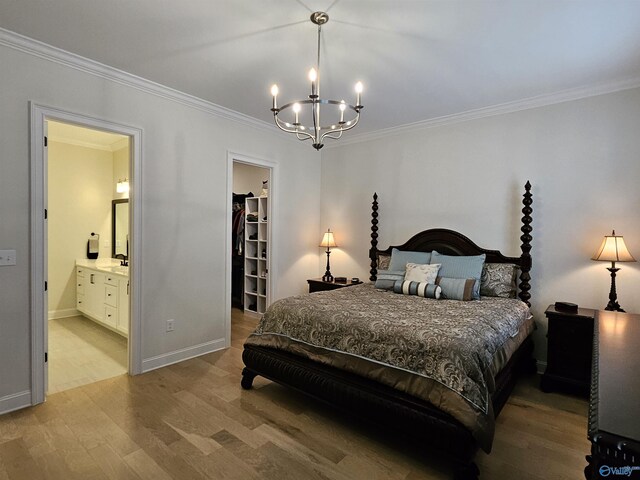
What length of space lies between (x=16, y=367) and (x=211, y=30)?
282cm

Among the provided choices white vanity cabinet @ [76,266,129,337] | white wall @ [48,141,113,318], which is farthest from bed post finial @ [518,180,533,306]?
white wall @ [48,141,113,318]

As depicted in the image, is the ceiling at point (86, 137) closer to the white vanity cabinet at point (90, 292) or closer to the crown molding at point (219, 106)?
the crown molding at point (219, 106)

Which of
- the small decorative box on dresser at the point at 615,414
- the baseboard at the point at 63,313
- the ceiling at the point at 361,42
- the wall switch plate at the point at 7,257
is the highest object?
the ceiling at the point at 361,42

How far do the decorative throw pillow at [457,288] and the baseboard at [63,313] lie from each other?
538cm

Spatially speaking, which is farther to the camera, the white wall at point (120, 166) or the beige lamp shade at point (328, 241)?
the white wall at point (120, 166)

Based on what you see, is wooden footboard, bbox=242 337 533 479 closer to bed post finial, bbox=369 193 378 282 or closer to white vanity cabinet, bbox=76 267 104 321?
bed post finial, bbox=369 193 378 282

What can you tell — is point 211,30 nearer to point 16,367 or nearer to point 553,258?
point 16,367

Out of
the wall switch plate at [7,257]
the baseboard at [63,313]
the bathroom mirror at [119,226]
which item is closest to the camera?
the wall switch plate at [7,257]

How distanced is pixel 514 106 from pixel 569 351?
2422 millimetres

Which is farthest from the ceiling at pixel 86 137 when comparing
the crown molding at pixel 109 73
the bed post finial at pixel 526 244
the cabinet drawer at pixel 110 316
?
the bed post finial at pixel 526 244

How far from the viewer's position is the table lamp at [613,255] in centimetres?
291

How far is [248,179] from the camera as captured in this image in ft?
20.9

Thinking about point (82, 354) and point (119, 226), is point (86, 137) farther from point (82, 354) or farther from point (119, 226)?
point (82, 354)

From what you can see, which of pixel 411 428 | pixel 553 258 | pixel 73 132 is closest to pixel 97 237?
pixel 73 132
